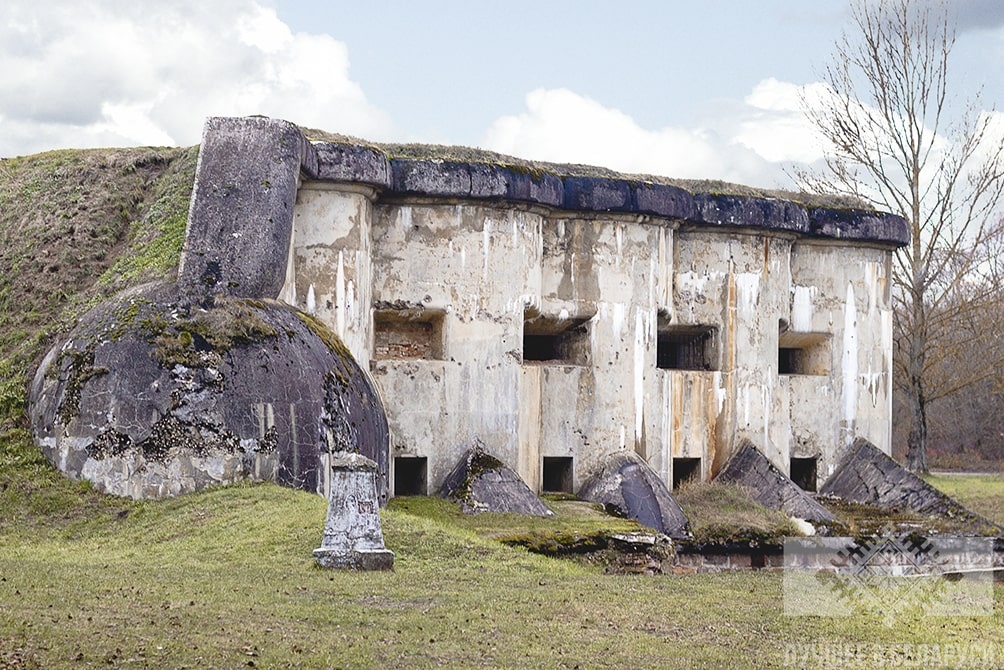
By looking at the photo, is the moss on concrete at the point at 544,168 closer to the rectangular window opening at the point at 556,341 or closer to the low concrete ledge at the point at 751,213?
the low concrete ledge at the point at 751,213

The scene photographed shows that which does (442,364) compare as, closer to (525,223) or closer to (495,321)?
(495,321)

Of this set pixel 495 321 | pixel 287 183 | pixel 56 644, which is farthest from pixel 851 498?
pixel 56 644

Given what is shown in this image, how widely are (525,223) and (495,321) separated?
148cm

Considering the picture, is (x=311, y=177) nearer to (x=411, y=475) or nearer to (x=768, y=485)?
(x=411, y=475)

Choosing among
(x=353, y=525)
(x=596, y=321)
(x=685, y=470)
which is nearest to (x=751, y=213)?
(x=596, y=321)

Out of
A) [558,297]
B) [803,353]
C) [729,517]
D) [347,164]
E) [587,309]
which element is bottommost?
[729,517]

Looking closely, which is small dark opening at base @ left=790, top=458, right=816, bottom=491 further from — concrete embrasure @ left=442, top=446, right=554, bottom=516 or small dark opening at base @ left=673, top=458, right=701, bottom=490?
concrete embrasure @ left=442, top=446, right=554, bottom=516

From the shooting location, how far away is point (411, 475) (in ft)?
57.5

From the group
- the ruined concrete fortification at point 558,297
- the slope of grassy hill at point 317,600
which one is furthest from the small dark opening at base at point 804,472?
the slope of grassy hill at point 317,600

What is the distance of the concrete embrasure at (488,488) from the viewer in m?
16.0

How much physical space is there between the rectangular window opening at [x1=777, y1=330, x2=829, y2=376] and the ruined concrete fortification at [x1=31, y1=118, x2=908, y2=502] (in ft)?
0.12

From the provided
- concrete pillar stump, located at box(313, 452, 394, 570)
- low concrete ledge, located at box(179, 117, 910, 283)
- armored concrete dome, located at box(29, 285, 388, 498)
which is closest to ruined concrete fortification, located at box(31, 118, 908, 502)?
low concrete ledge, located at box(179, 117, 910, 283)

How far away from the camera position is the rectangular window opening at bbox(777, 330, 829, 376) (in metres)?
21.4

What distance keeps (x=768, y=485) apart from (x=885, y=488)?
242cm
